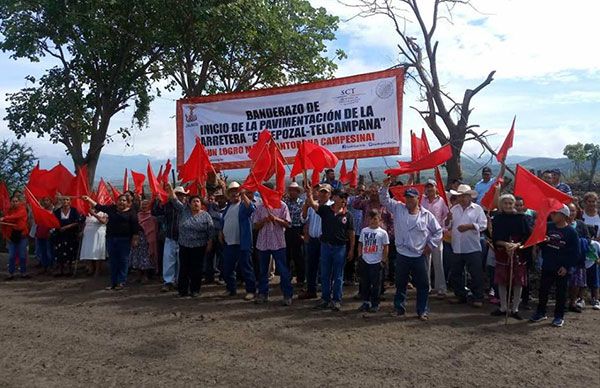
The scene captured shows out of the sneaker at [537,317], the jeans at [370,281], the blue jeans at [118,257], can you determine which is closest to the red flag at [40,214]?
the blue jeans at [118,257]

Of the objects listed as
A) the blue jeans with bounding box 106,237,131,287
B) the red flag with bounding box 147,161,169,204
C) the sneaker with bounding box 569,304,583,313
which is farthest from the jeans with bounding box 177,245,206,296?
the sneaker with bounding box 569,304,583,313

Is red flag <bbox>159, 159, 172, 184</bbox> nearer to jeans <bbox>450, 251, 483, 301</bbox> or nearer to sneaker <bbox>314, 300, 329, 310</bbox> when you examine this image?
sneaker <bbox>314, 300, 329, 310</bbox>

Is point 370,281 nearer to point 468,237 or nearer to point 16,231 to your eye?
point 468,237

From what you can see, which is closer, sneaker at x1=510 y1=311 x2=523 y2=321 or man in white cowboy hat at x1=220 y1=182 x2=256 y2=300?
sneaker at x1=510 y1=311 x2=523 y2=321

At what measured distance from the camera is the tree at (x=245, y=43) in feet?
43.3

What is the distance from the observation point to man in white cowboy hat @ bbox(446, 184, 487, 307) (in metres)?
7.33

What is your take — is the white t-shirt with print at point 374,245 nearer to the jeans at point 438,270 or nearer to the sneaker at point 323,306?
the sneaker at point 323,306

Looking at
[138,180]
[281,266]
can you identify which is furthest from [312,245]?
[138,180]

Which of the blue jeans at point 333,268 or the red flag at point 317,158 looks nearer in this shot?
the blue jeans at point 333,268

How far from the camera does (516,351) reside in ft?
18.1

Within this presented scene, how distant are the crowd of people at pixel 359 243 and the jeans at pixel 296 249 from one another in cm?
2

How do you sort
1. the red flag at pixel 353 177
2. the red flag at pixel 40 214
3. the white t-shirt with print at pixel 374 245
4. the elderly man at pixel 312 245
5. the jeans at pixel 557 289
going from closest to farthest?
the jeans at pixel 557 289
the white t-shirt with print at pixel 374 245
the elderly man at pixel 312 245
the red flag at pixel 353 177
the red flag at pixel 40 214

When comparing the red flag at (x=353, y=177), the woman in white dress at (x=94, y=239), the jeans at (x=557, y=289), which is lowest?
the jeans at (x=557, y=289)

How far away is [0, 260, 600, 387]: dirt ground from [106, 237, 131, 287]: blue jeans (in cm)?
101
